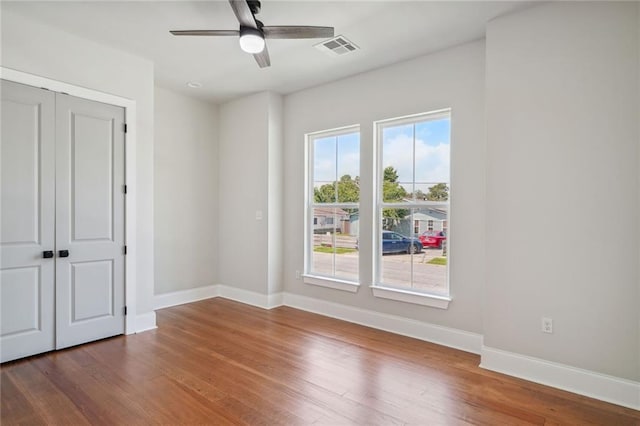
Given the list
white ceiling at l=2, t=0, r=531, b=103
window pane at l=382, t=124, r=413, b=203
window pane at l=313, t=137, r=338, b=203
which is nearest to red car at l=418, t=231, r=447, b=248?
window pane at l=382, t=124, r=413, b=203

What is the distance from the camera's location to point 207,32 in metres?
2.62

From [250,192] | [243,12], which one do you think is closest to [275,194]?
[250,192]

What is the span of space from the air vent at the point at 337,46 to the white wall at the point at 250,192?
1553 mm

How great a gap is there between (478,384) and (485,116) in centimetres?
229

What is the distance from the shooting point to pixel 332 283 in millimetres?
4477

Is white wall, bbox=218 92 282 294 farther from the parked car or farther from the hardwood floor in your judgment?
the parked car

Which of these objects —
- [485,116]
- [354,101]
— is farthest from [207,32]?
[485,116]

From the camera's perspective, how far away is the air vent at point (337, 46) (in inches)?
Result: 133

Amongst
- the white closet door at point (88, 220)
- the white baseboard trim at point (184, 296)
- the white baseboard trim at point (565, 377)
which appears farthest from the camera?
the white baseboard trim at point (184, 296)

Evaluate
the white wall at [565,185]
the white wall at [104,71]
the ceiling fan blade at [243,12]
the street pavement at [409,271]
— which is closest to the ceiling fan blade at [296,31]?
the ceiling fan blade at [243,12]

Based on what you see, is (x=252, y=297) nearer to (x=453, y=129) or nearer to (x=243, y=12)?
(x=453, y=129)

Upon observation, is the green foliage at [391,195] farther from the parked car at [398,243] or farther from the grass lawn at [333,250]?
the grass lawn at [333,250]

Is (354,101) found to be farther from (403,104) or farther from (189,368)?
(189,368)

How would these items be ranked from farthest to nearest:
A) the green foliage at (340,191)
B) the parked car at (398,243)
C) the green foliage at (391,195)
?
Answer: the green foliage at (340,191)
the green foliage at (391,195)
the parked car at (398,243)
